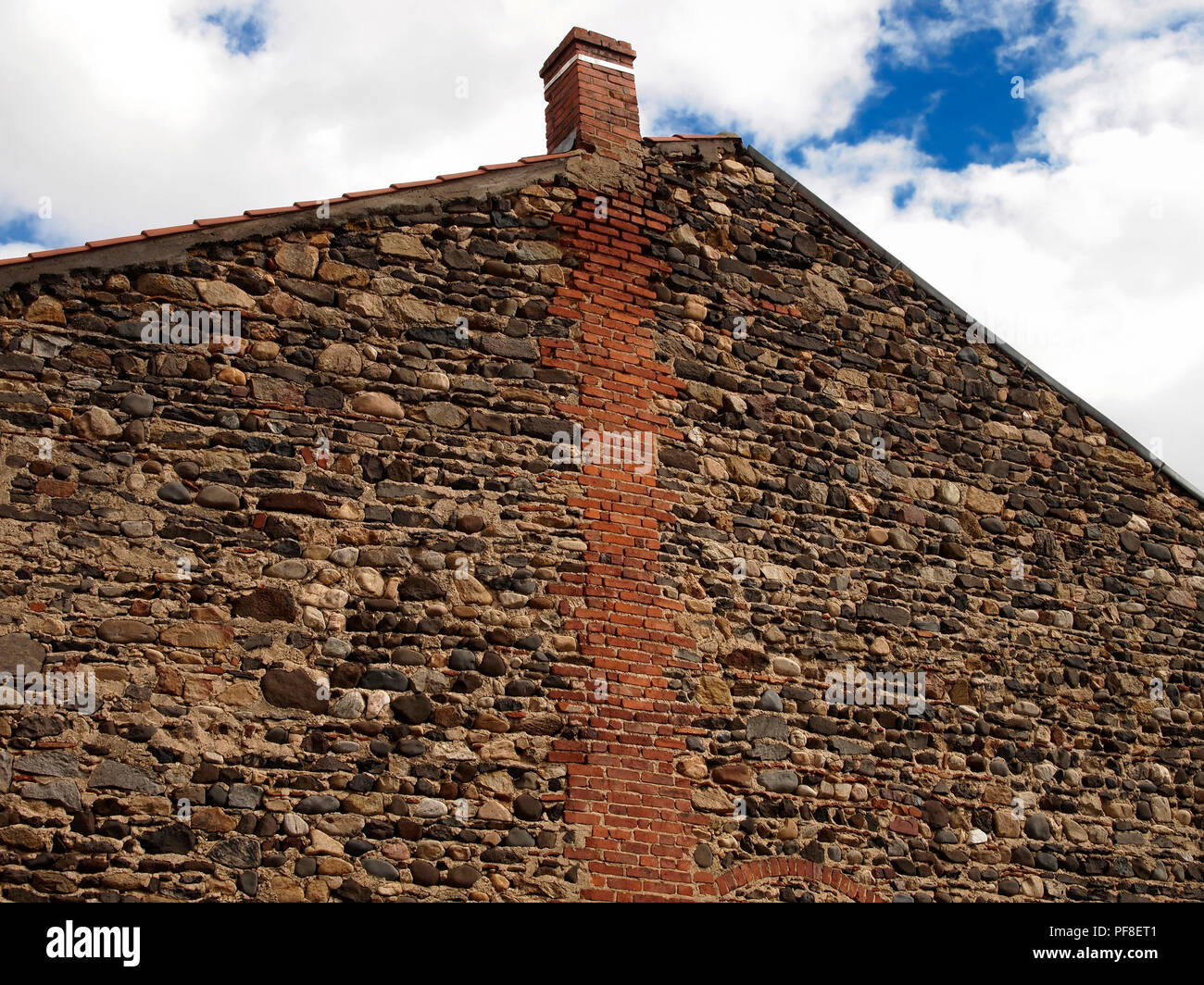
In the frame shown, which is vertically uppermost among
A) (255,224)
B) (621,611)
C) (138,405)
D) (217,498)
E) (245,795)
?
(255,224)

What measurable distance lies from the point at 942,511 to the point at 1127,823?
276cm

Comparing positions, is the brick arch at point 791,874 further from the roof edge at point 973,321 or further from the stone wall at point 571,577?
the roof edge at point 973,321

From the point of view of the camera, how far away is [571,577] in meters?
8.02

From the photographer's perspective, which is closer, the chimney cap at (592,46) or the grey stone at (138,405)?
the grey stone at (138,405)

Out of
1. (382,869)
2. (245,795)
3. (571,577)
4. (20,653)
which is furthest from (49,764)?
(571,577)

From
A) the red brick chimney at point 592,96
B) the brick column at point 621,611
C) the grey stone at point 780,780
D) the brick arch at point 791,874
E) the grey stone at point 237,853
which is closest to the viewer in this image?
the grey stone at point 237,853

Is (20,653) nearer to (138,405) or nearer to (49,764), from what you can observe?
(49,764)

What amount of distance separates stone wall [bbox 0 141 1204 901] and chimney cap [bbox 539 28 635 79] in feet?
2.88

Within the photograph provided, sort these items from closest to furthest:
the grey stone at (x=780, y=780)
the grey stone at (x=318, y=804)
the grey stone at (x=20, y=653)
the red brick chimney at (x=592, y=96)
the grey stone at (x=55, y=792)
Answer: the grey stone at (x=55, y=792) → the grey stone at (x=20, y=653) → the grey stone at (x=318, y=804) → the grey stone at (x=780, y=780) → the red brick chimney at (x=592, y=96)

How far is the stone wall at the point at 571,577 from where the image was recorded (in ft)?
22.9

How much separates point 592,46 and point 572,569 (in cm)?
419

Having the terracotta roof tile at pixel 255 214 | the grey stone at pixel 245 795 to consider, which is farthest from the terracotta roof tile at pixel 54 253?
the grey stone at pixel 245 795

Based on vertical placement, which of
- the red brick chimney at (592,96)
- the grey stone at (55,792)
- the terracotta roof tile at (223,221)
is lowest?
the grey stone at (55,792)
